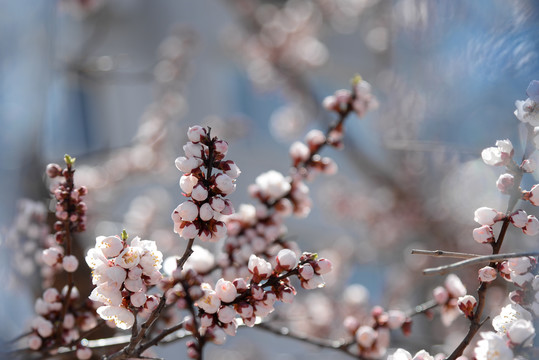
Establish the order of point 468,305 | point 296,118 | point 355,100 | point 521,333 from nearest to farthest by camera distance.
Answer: point 521,333 < point 468,305 < point 355,100 < point 296,118

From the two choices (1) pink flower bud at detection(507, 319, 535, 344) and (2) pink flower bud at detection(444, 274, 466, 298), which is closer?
(1) pink flower bud at detection(507, 319, 535, 344)

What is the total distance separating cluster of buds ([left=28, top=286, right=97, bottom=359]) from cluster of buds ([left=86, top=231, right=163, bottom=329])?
6.2 inches

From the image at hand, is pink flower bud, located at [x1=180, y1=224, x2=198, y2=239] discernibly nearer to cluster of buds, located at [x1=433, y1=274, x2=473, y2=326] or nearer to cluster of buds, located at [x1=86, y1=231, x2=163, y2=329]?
cluster of buds, located at [x1=86, y1=231, x2=163, y2=329]

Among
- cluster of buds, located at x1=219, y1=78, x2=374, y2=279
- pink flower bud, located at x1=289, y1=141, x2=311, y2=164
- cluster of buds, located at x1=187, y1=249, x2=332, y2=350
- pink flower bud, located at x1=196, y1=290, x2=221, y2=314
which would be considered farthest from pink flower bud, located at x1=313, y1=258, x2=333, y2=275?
pink flower bud, located at x1=289, y1=141, x2=311, y2=164

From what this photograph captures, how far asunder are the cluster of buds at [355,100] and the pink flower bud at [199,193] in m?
0.36

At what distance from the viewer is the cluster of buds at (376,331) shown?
629 millimetres

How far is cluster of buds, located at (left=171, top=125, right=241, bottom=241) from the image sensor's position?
0.43 m

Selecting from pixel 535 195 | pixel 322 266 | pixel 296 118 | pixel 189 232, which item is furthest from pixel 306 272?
pixel 296 118

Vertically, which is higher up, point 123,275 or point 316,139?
point 316,139

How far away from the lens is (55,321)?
0.59 metres

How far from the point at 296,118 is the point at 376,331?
5.06 ft

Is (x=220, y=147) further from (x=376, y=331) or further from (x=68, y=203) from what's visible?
(x=376, y=331)

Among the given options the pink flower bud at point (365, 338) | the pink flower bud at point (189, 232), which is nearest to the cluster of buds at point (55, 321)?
the pink flower bud at point (189, 232)

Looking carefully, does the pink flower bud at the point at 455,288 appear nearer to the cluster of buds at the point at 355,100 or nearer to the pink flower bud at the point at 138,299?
the cluster of buds at the point at 355,100
